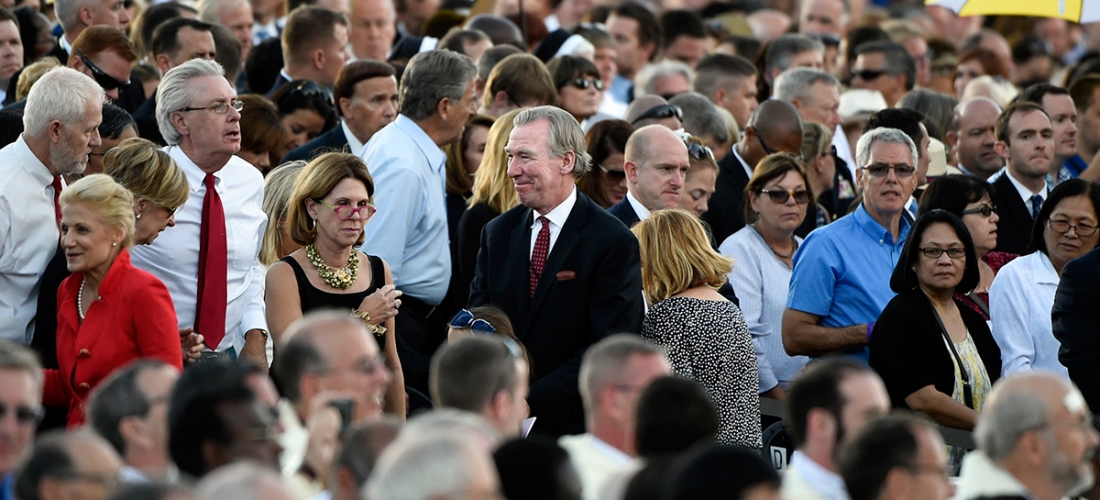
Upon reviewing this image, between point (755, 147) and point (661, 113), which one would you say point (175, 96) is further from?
point (755, 147)

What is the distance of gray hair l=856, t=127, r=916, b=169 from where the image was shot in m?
8.13

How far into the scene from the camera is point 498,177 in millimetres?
7621

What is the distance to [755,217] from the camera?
814 cm

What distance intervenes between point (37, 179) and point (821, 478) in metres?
3.28

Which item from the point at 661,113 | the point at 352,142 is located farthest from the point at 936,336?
the point at 352,142

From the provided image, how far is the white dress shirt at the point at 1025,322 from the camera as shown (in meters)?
7.41

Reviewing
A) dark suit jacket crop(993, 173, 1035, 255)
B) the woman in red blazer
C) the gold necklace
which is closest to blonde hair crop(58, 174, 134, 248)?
the woman in red blazer

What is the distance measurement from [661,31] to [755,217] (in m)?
5.75

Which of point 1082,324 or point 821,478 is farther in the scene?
point 1082,324

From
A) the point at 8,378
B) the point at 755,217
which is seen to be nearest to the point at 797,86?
the point at 755,217

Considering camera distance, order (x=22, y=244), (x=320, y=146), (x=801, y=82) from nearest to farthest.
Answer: (x=22, y=244) → (x=320, y=146) → (x=801, y=82)

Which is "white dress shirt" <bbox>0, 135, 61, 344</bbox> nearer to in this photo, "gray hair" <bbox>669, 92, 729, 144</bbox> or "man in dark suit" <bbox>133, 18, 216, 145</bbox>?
"man in dark suit" <bbox>133, 18, 216, 145</bbox>

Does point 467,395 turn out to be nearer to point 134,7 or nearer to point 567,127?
point 567,127

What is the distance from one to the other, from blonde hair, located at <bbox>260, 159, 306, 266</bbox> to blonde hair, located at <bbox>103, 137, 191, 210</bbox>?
843 millimetres
